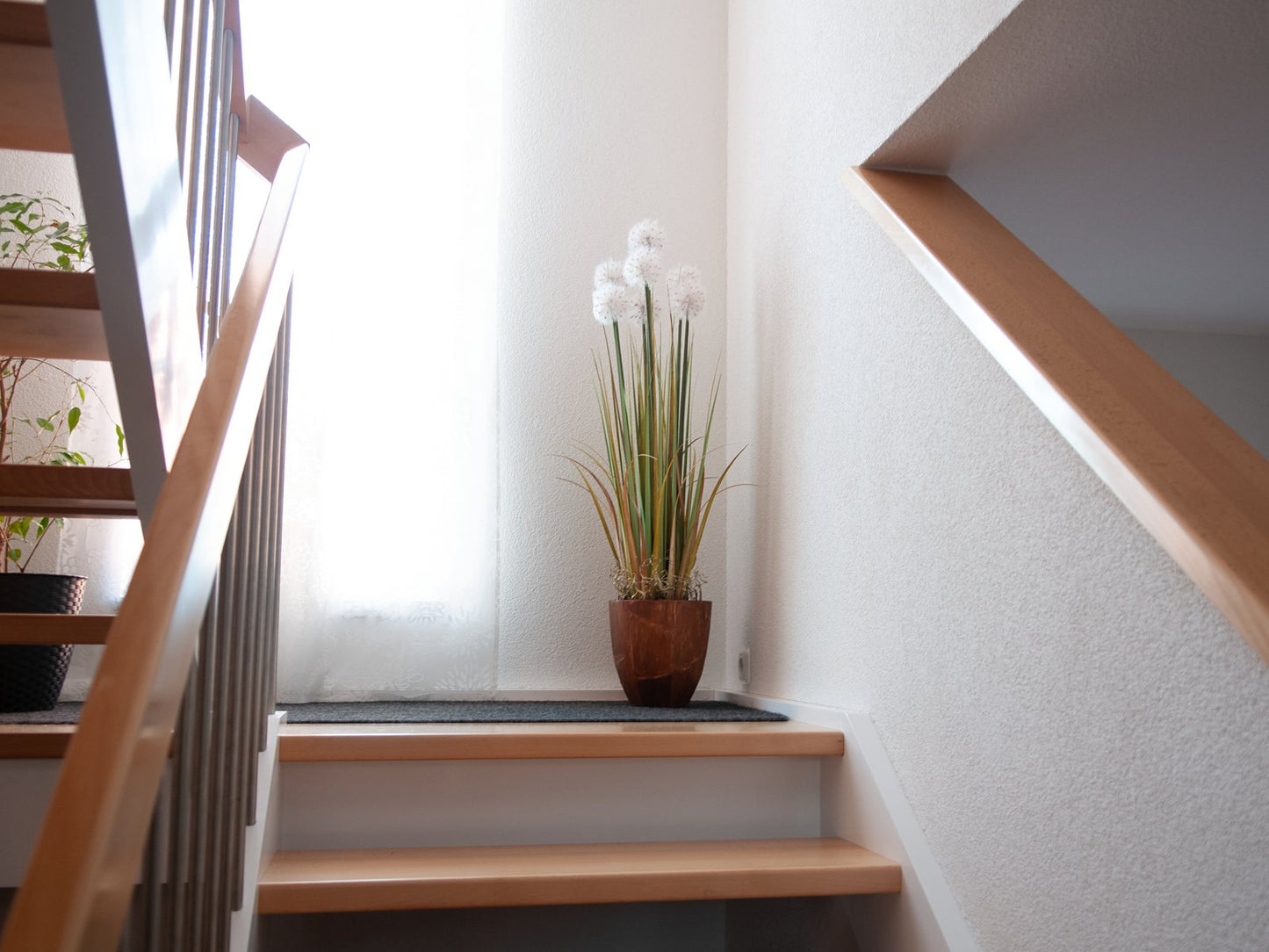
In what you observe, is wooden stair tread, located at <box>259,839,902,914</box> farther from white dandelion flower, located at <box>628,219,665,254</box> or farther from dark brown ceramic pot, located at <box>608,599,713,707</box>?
white dandelion flower, located at <box>628,219,665,254</box>

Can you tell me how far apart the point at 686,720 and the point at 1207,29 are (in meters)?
1.35

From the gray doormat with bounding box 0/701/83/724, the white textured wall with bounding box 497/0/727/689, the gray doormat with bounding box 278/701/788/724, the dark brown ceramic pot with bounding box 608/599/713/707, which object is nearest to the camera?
the gray doormat with bounding box 0/701/83/724

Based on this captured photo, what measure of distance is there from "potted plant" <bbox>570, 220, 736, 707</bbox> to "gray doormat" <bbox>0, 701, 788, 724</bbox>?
10cm

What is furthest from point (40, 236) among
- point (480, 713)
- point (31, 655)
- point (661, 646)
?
point (661, 646)

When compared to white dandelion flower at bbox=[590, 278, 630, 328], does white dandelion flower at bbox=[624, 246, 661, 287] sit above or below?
above

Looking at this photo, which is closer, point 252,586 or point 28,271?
point 28,271

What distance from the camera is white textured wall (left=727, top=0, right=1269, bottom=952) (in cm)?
98

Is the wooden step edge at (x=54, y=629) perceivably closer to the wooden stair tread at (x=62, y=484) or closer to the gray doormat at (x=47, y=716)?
the wooden stair tread at (x=62, y=484)

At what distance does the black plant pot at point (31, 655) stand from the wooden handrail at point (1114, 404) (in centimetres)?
170

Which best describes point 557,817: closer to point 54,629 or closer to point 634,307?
point 54,629

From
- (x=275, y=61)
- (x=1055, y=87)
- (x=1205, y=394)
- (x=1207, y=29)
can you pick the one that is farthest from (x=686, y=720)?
(x=275, y=61)

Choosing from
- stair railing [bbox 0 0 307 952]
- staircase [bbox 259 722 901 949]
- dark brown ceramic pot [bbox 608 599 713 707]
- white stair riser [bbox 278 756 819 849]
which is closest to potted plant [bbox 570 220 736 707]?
dark brown ceramic pot [bbox 608 599 713 707]

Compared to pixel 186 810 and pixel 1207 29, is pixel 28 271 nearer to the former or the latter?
pixel 186 810

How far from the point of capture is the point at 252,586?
4.46 ft
